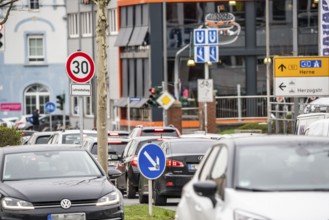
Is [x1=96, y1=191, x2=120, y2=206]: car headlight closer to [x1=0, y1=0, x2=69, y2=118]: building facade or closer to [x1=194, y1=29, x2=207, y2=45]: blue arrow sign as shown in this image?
[x1=194, y1=29, x2=207, y2=45]: blue arrow sign

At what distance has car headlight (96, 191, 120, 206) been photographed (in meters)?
16.3

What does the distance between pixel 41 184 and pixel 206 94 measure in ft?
115

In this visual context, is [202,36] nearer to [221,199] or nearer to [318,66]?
[318,66]

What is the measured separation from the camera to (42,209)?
1602cm

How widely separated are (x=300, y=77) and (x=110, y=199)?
74.0 feet

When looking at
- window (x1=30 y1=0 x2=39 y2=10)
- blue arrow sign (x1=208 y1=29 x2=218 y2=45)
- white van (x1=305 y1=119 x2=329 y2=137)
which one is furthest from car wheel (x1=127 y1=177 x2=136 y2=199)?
window (x1=30 y1=0 x2=39 y2=10)

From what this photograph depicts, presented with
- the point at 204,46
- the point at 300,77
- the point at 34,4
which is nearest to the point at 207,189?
the point at 300,77

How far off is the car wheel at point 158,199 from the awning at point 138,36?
41.0m

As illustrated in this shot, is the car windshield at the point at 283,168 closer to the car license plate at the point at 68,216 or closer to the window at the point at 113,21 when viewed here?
the car license plate at the point at 68,216

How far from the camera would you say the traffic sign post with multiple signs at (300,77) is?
3822 cm

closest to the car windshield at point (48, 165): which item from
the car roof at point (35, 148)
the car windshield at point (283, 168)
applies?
the car roof at point (35, 148)

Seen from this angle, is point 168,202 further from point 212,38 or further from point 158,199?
point 212,38

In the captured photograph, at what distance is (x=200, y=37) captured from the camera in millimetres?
51031

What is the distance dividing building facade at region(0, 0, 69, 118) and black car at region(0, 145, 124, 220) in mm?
68822
